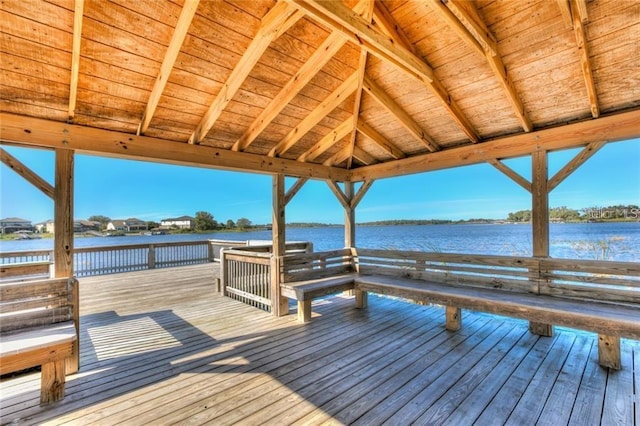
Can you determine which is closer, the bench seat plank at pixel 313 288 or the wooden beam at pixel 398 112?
the wooden beam at pixel 398 112

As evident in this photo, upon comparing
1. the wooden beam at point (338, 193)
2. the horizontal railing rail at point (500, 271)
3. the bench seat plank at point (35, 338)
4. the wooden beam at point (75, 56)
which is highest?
the wooden beam at point (75, 56)

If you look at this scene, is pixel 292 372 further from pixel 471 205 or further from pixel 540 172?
pixel 471 205

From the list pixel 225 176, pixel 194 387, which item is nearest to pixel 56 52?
pixel 194 387

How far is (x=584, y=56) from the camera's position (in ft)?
7.72

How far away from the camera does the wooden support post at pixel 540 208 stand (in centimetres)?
339

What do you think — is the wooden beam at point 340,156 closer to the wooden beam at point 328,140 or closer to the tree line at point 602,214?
the wooden beam at point 328,140

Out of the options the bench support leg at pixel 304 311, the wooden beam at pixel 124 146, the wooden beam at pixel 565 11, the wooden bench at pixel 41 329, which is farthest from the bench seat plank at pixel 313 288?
the wooden beam at pixel 565 11

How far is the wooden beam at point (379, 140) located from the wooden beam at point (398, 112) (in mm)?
521

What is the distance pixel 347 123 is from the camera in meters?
3.99

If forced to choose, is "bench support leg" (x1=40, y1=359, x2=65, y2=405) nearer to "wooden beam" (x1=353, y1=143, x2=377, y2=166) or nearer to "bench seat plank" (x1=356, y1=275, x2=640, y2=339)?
"bench seat plank" (x1=356, y1=275, x2=640, y2=339)

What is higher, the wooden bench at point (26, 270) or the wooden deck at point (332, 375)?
the wooden bench at point (26, 270)

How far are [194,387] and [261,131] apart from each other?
9.43 feet

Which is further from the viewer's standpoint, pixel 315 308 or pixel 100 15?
pixel 315 308

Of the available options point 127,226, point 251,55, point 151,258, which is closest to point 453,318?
point 251,55
